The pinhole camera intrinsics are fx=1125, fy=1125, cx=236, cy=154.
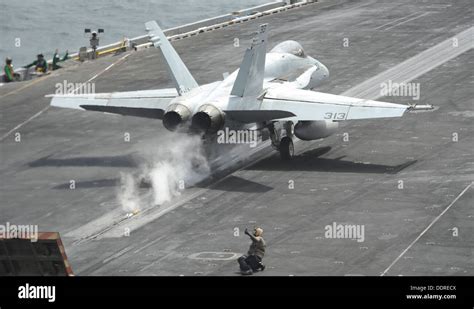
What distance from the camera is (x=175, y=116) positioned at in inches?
1679

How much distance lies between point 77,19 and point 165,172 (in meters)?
69.1

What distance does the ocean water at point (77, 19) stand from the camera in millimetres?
100438

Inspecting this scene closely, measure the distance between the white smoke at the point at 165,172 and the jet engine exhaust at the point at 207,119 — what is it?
2.51 m

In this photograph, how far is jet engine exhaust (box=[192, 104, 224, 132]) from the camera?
4284 centimetres

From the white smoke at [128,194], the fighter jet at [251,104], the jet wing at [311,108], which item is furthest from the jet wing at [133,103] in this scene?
the jet wing at [311,108]

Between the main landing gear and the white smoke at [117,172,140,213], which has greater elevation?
the main landing gear

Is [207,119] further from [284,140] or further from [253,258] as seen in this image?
[253,258]

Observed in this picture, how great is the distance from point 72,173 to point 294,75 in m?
10.7

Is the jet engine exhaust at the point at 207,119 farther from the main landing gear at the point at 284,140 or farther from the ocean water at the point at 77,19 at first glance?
the ocean water at the point at 77,19

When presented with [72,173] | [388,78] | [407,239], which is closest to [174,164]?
[72,173]

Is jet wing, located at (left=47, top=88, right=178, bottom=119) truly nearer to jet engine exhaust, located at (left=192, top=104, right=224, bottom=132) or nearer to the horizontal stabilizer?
the horizontal stabilizer

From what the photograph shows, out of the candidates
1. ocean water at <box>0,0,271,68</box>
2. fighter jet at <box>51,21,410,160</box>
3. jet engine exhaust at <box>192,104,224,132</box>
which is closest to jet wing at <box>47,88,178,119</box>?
fighter jet at <box>51,21,410,160</box>

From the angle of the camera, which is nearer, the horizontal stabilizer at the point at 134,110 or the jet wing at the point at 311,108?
the jet wing at the point at 311,108
